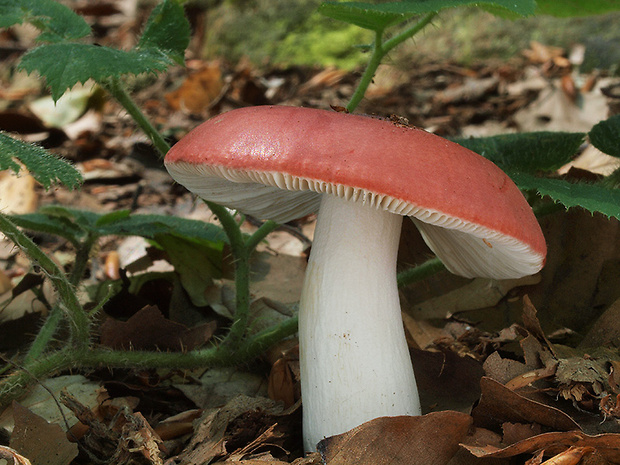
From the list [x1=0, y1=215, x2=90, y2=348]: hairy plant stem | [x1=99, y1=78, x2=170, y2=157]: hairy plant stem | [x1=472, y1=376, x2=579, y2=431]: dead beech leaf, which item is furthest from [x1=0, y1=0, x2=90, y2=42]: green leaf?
[x1=472, y1=376, x2=579, y2=431]: dead beech leaf

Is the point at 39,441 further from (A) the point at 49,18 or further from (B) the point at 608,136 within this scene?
(B) the point at 608,136

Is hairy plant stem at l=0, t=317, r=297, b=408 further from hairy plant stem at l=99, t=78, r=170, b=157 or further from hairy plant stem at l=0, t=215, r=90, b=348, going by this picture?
hairy plant stem at l=99, t=78, r=170, b=157

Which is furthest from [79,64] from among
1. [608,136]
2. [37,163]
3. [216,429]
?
[608,136]

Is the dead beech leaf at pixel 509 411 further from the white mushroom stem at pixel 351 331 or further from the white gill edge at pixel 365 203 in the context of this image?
the white gill edge at pixel 365 203

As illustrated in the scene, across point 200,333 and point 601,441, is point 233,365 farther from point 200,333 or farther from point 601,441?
point 601,441

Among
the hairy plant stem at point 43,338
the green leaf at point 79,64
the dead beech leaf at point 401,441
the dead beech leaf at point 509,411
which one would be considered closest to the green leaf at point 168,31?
the green leaf at point 79,64
